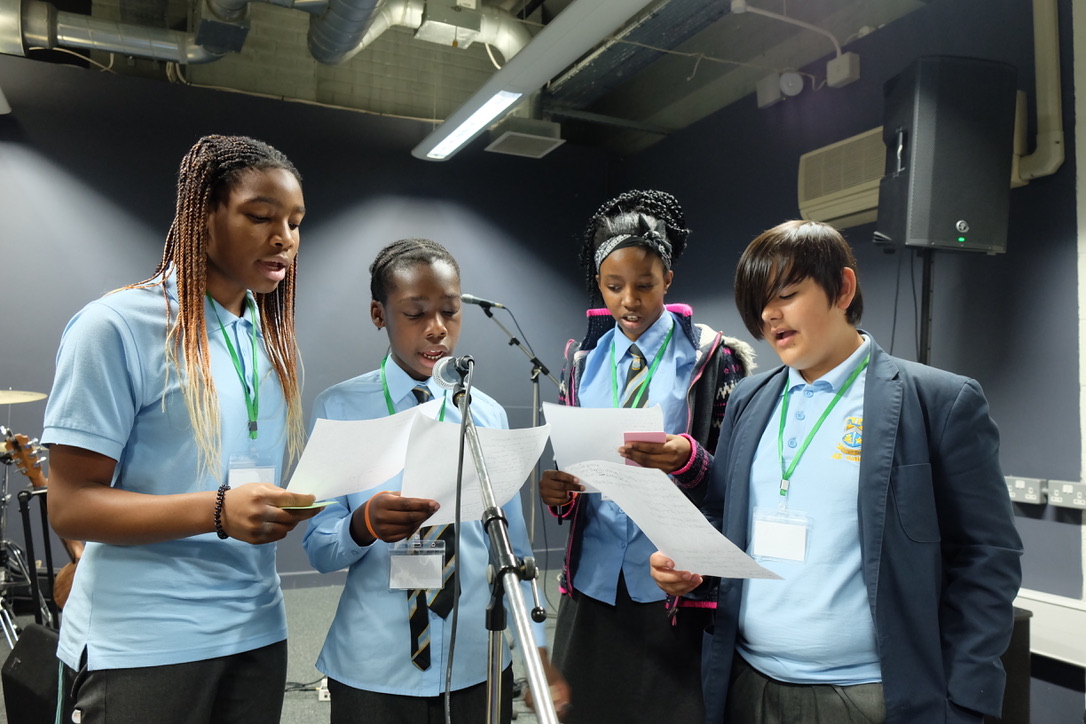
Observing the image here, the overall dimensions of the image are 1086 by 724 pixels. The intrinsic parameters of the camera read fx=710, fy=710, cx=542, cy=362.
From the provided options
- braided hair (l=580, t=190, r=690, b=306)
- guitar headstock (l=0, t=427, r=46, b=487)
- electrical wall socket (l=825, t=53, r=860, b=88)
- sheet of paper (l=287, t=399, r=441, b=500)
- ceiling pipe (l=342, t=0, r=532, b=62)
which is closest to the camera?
sheet of paper (l=287, t=399, r=441, b=500)

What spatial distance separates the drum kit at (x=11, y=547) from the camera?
3301mm

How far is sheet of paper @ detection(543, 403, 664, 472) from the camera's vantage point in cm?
125

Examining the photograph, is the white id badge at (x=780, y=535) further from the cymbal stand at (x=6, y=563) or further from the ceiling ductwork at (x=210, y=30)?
the cymbal stand at (x=6, y=563)

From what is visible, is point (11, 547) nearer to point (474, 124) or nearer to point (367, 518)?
point (474, 124)

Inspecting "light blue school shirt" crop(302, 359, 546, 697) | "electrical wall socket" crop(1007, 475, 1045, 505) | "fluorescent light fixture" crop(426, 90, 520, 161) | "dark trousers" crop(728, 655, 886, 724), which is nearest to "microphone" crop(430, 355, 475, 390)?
"light blue school shirt" crop(302, 359, 546, 697)

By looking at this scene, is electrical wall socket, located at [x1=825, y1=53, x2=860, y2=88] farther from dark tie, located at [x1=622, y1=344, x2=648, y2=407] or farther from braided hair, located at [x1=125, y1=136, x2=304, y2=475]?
braided hair, located at [x1=125, y1=136, x2=304, y2=475]

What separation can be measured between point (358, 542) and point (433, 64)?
18.0ft

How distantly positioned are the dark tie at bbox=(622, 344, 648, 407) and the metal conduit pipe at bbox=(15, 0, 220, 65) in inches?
164

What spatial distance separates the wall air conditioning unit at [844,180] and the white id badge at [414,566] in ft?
10.5

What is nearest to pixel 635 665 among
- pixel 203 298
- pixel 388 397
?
pixel 388 397

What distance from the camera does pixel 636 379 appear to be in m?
1.71

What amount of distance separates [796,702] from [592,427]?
1.83ft

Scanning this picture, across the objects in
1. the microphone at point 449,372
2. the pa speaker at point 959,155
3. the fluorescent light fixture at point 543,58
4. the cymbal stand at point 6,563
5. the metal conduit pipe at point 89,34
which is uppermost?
the metal conduit pipe at point 89,34

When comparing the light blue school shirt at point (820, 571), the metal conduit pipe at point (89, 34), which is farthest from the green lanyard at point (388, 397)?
the metal conduit pipe at point (89, 34)
